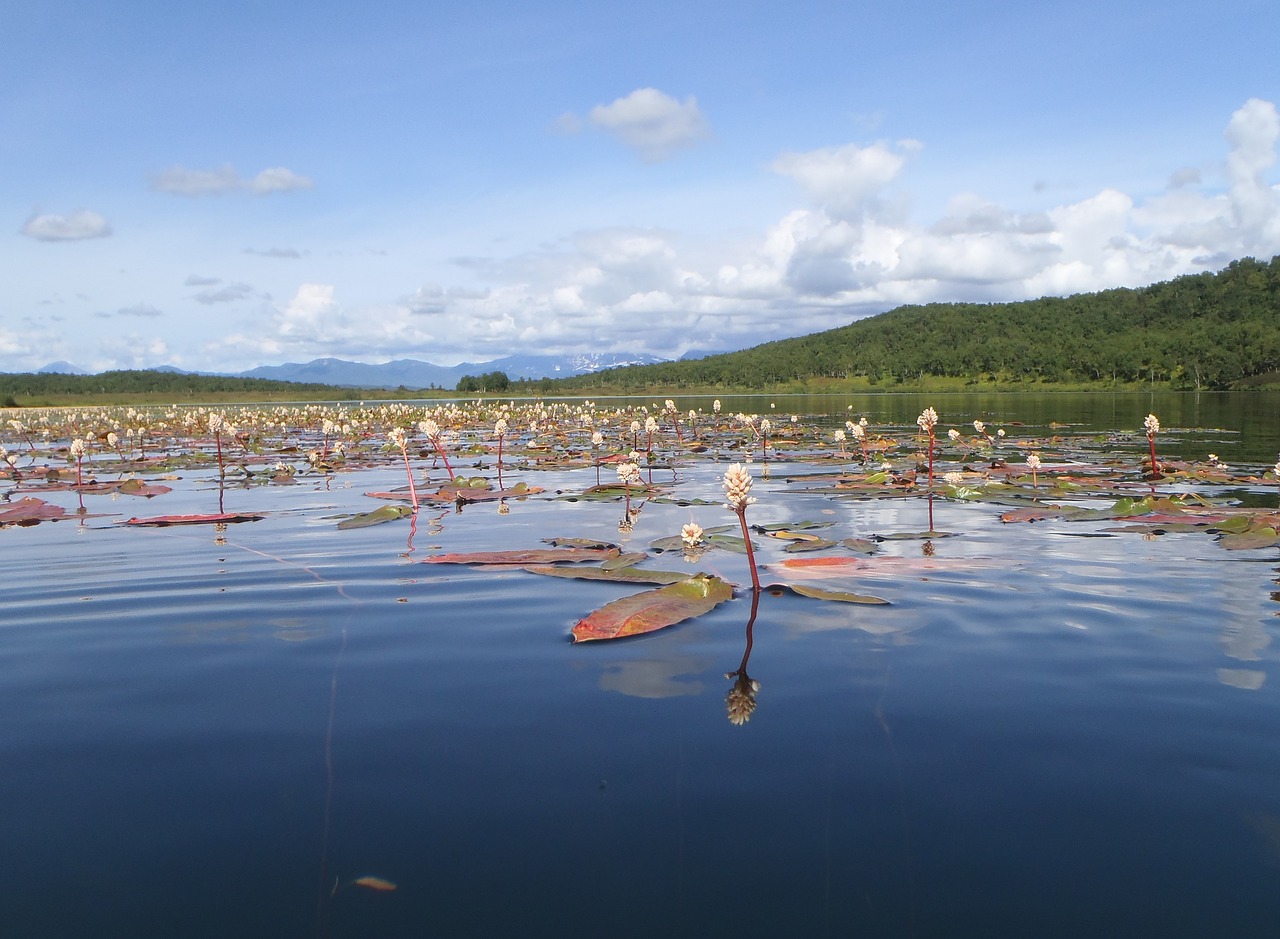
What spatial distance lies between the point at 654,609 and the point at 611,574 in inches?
52.5

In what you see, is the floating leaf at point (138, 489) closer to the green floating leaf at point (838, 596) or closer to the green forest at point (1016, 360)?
the green floating leaf at point (838, 596)

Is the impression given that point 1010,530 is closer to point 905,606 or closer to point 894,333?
point 905,606

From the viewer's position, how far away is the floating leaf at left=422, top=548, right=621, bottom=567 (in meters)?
7.89

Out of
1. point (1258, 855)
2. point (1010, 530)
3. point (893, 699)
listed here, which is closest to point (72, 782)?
point (893, 699)

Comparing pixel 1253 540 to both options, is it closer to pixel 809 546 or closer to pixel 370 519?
pixel 809 546

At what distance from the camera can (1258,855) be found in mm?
2934

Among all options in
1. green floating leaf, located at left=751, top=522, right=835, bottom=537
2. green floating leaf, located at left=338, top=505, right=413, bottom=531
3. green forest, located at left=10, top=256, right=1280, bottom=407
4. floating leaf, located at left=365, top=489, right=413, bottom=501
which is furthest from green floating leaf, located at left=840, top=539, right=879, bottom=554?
green forest, located at left=10, top=256, right=1280, bottom=407

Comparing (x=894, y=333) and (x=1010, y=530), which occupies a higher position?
(x=894, y=333)

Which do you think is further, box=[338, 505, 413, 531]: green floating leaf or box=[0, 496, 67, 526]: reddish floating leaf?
box=[0, 496, 67, 526]: reddish floating leaf

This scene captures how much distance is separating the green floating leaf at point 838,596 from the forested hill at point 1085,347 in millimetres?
120414

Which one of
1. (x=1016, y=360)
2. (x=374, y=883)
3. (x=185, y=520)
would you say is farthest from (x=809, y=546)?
(x=1016, y=360)

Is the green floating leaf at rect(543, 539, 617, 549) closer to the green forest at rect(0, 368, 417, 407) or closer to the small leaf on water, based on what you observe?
the small leaf on water

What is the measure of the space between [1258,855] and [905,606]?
3.45 m

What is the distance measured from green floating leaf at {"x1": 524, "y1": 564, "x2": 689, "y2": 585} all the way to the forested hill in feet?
397
